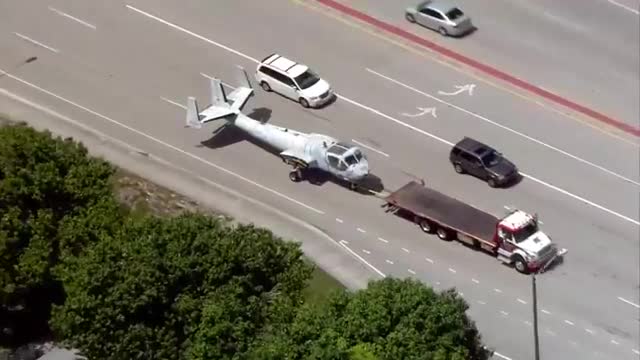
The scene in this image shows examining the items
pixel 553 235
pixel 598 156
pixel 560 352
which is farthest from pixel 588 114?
pixel 560 352

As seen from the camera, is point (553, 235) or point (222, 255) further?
point (553, 235)

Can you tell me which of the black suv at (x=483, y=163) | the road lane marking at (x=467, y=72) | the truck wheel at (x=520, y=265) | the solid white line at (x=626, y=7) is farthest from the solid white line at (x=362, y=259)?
the solid white line at (x=626, y=7)

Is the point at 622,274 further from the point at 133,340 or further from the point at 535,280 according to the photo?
the point at 133,340

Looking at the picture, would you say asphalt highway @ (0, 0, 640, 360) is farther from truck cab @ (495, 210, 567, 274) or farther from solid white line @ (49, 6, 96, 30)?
truck cab @ (495, 210, 567, 274)

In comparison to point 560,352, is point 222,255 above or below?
above

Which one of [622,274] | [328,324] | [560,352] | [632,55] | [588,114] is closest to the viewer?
[328,324]

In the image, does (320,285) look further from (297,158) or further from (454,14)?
(454,14)

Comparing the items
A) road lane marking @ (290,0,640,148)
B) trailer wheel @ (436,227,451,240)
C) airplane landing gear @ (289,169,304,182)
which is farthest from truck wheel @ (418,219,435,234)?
road lane marking @ (290,0,640,148)
